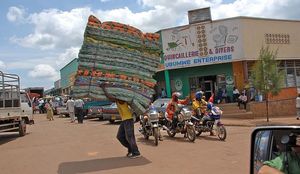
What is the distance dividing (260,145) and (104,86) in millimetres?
8133

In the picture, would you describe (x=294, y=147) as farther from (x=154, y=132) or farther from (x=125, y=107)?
(x=154, y=132)

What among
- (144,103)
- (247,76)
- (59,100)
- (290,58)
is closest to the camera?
(144,103)

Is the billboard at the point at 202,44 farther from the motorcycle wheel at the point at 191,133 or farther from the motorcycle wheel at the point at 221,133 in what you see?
the motorcycle wheel at the point at 191,133

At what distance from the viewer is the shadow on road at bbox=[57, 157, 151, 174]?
10023mm

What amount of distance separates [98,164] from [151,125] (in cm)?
372

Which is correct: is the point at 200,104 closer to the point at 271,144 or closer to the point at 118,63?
the point at 118,63

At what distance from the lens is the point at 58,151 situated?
44.6 ft

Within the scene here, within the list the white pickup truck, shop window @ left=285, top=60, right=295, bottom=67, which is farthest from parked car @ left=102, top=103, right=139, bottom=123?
shop window @ left=285, top=60, right=295, bottom=67

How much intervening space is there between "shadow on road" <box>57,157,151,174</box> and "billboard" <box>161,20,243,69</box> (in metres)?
21.3

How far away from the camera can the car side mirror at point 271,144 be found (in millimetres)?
3016

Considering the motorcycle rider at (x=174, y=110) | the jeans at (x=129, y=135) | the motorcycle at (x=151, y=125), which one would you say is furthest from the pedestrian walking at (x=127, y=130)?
the motorcycle rider at (x=174, y=110)

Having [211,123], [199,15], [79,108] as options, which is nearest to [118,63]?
[211,123]

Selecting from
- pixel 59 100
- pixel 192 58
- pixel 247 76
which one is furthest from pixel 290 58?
pixel 59 100

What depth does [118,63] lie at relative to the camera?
37.8 ft
